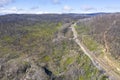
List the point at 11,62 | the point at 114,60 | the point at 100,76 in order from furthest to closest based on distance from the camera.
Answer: the point at 11,62 < the point at 114,60 < the point at 100,76

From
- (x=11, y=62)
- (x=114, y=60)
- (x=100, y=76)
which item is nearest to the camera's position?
(x=100, y=76)

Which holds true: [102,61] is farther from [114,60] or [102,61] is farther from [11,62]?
[11,62]

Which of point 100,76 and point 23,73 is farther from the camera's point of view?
point 23,73

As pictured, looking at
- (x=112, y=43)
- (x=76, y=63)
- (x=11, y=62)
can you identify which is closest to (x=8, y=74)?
(x=11, y=62)

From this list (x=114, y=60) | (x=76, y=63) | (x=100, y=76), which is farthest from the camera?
(x=76, y=63)

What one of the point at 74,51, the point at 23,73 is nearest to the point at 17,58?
the point at 23,73

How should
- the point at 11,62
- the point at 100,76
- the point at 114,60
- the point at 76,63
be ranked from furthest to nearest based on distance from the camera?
the point at 11,62, the point at 76,63, the point at 114,60, the point at 100,76

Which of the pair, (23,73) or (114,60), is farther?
(23,73)

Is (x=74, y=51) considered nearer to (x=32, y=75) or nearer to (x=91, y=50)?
(x=91, y=50)

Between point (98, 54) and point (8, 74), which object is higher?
point (98, 54)
